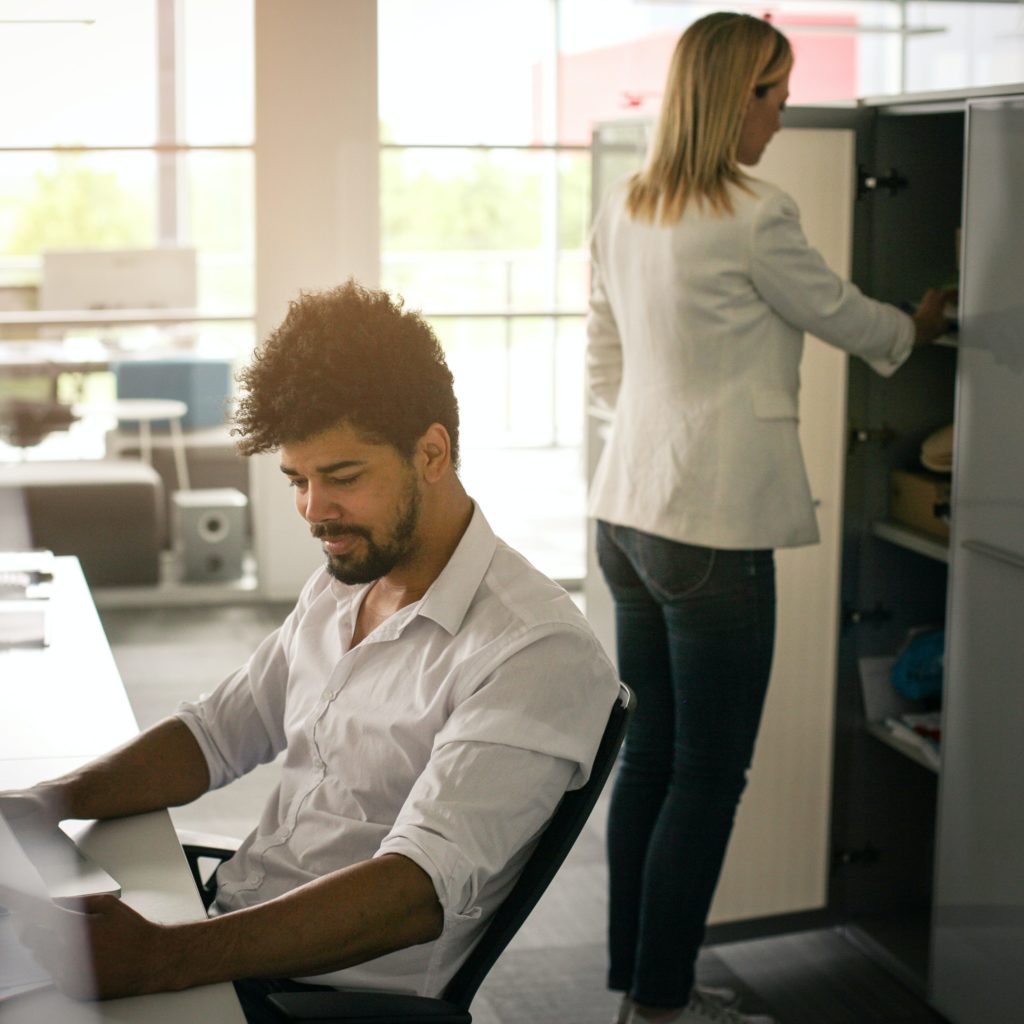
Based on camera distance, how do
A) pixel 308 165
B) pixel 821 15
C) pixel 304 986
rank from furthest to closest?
pixel 821 15, pixel 308 165, pixel 304 986

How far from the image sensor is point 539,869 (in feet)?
4.80

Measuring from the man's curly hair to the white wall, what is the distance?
146 inches

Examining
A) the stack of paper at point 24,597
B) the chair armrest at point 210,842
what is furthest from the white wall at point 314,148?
the chair armrest at point 210,842

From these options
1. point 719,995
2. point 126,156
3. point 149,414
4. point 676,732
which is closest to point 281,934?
point 676,732

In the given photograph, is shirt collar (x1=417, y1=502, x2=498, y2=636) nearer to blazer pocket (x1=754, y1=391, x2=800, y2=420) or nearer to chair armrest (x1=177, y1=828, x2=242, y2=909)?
chair armrest (x1=177, y1=828, x2=242, y2=909)

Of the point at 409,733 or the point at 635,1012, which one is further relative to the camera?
the point at 635,1012

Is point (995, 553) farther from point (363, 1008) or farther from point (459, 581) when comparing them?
point (363, 1008)

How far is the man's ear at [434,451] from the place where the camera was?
5.21ft

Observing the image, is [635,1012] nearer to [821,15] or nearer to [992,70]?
[821,15]

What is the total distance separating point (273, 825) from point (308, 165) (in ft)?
13.0

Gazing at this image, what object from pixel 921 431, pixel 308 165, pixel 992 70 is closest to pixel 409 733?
pixel 921 431

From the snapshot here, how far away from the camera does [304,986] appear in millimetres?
1538

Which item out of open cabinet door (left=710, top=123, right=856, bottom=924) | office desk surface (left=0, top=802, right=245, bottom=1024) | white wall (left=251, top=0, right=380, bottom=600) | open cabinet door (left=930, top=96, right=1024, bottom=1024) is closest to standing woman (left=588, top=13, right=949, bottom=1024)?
open cabinet door (left=930, top=96, right=1024, bottom=1024)

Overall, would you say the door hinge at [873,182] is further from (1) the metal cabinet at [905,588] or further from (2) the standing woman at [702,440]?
(2) the standing woman at [702,440]
